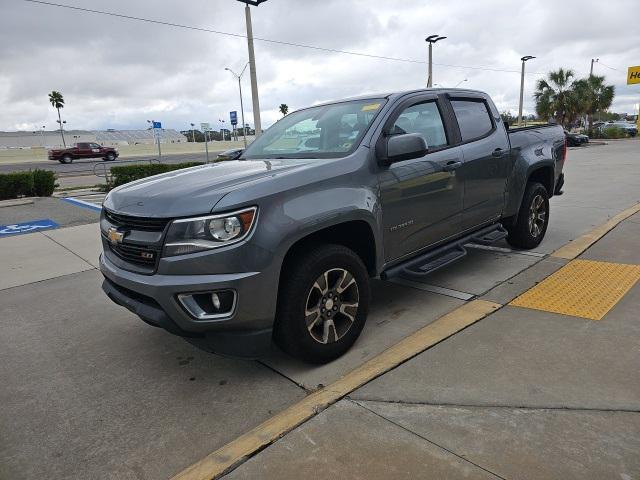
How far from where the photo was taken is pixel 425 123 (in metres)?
4.08

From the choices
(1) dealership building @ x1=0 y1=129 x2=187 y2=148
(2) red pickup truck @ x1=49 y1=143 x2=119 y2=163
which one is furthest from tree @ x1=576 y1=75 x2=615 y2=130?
(1) dealership building @ x1=0 y1=129 x2=187 y2=148

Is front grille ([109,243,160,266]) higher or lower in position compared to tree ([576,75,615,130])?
lower

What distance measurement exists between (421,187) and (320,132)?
94cm

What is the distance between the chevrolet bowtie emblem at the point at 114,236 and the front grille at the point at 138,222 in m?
0.04

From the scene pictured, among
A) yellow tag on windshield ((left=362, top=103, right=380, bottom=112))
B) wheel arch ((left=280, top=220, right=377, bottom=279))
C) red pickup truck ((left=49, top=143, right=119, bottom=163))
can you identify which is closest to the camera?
wheel arch ((left=280, top=220, right=377, bottom=279))

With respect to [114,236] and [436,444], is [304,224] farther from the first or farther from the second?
[436,444]

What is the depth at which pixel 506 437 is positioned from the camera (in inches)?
91.4

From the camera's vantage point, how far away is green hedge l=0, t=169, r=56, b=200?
12508 mm

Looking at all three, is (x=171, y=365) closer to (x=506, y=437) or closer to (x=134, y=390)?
(x=134, y=390)

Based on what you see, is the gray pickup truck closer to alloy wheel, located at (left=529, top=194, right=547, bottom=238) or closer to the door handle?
the door handle

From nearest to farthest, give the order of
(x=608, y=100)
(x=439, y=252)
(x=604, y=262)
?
(x=439, y=252)
(x=604, y=262)
(x=608, y=100)

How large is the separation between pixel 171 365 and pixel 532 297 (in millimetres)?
3062

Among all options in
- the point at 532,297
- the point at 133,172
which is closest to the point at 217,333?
the point at 532,297

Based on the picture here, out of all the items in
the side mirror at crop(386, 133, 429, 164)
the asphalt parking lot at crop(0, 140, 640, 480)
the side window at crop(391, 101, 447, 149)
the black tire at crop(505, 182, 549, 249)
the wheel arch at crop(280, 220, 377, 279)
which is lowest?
the asphalt parking lot at crop(0, 140, 640, 480)
